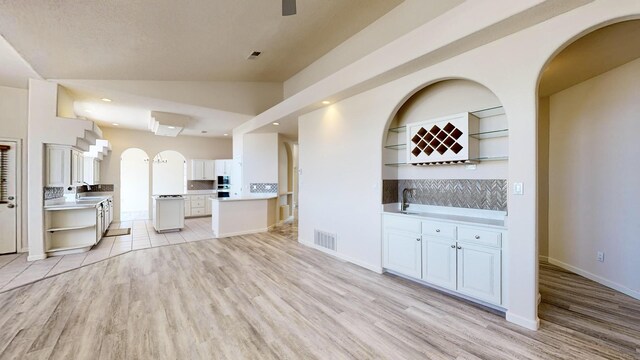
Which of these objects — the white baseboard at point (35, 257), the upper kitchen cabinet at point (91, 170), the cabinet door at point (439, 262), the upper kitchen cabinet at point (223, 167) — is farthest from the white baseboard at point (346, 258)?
the upper kitchen cabinet at point (91, 170)

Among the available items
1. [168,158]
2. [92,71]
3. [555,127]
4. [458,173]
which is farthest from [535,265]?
[168,158]

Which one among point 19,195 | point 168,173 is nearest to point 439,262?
point 19,195

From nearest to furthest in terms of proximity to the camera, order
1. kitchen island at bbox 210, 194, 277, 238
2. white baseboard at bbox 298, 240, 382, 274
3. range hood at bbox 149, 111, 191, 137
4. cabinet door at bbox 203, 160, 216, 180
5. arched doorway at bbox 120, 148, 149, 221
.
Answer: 1. white baseboard at bbox 298, 240, 382, 274
2. kitchen island at bbox 210, 194, 277, 238
3. range hood at bbox 149, 111, 191, 137
4. cabinet door at bbox 203, 160, 216, 180
5. arched doorway at bbox 120, 148, 149, 221

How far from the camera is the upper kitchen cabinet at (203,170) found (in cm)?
938

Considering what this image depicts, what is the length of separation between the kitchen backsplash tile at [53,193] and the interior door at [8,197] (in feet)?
2.01

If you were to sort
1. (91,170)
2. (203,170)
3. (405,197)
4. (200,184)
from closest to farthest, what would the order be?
(405,197) → (91,170) → (203,170) → (200,184)

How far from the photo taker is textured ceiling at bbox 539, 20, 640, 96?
8.37 feet

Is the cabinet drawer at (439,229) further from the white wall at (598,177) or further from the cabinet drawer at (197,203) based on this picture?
the cabinet drawer at (197,203)

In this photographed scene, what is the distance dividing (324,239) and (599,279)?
3.80m

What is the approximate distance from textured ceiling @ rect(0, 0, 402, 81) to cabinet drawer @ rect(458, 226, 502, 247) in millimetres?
3151

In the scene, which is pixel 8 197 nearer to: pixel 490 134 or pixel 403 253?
pixel 403 253

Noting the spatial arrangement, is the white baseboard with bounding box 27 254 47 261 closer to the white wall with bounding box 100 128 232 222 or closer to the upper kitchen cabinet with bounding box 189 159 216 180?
the white wall with bounding box 100 128 232 222

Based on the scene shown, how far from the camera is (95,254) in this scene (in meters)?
4.77

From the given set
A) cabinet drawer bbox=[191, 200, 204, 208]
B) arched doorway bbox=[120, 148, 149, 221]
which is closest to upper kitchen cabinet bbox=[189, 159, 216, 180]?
cabinet drawer bbox=[191, 200, 204, 208]
